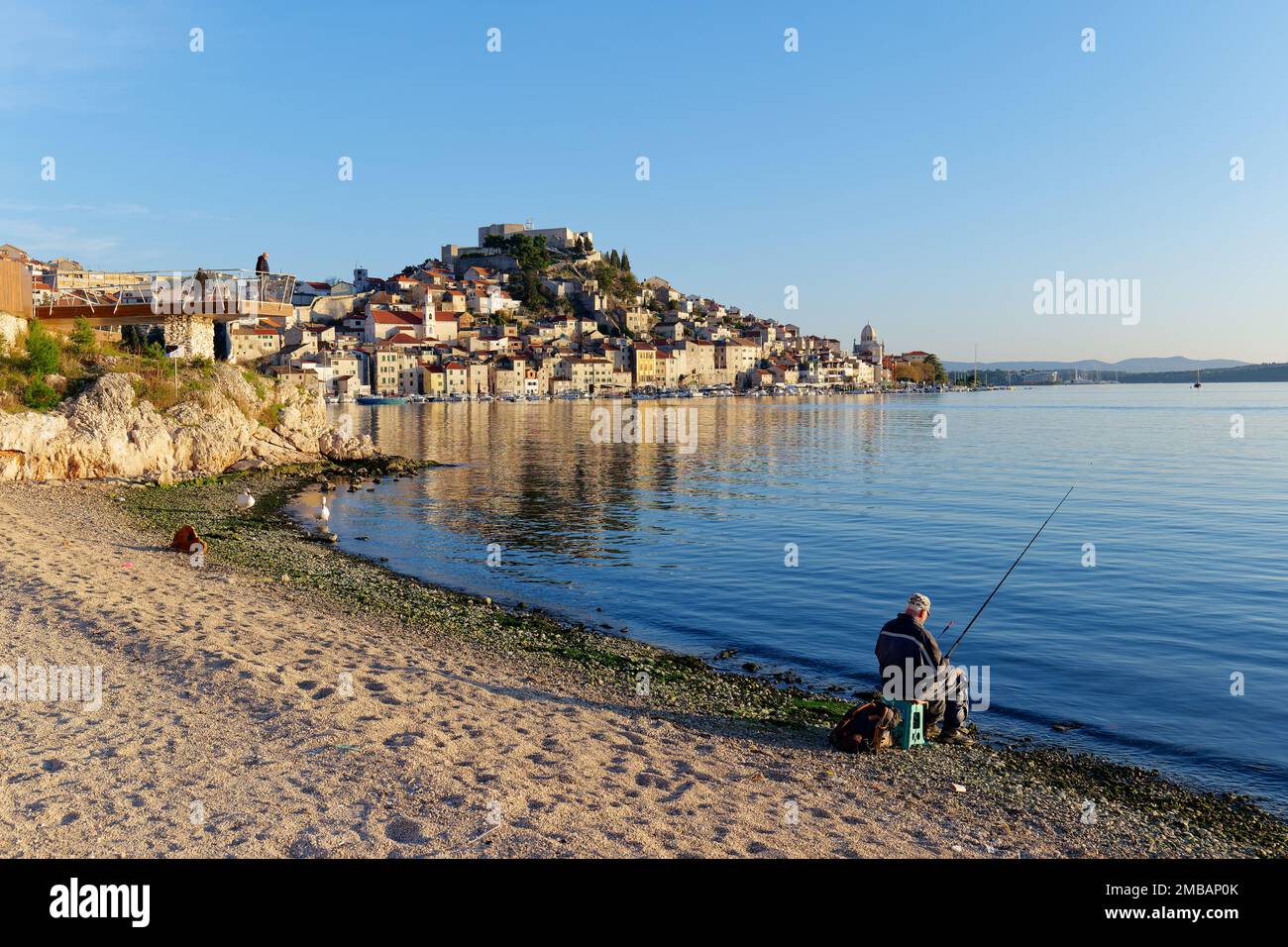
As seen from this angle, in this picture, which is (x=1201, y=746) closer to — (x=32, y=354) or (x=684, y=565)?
(x=684, y=565)

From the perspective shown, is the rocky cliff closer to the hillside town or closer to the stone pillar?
the stone pillar

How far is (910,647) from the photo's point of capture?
28.2 ft

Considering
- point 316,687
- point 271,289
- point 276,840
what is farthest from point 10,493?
point 276,840

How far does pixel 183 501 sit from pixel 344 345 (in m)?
122

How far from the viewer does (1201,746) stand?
9828 mm

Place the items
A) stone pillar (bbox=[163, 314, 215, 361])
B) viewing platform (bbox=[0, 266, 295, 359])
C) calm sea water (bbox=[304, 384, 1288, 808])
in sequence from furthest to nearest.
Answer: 1. stone pillar (bbox=[163, 314, 215, 361])
2. viewing platform (bbox=[0, 266, 295, 359])
3. calm sea water (bbox=[304, 384, 1288, 808])

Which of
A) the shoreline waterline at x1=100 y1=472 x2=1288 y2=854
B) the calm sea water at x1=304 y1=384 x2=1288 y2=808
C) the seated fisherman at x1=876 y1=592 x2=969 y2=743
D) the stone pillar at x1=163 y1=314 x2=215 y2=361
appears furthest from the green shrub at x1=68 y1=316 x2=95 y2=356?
the seated fisherman at x1=876 y1=592 x2=969 y2=743

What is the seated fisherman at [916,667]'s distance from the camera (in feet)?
28.3

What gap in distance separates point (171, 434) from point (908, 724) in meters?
29.8

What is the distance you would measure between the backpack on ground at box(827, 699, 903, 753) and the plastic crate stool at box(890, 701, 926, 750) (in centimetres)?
5

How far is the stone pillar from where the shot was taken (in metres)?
34.5

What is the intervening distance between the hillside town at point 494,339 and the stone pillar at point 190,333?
84.5 meters

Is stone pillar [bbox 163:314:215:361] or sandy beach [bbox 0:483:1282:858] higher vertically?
stone pillar [bbox 163:314:215:361]

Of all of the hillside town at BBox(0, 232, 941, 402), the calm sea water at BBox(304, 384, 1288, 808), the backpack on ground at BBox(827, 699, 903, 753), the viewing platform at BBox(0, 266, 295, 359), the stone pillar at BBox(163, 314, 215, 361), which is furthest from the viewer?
the hillside town at BBox(0, 232, 941, 402)
